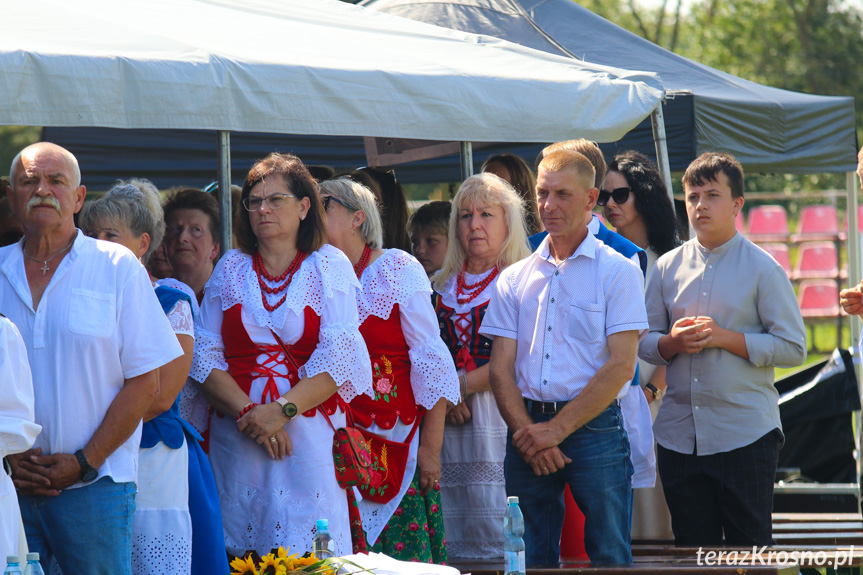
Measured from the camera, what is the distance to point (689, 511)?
4.54 meters

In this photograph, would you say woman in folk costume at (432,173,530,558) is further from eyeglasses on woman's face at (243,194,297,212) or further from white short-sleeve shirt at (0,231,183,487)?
white short-sleeve shirt at (0,231,183,487)

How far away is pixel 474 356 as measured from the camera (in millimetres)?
4531

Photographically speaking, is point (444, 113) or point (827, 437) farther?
point (827, 437)

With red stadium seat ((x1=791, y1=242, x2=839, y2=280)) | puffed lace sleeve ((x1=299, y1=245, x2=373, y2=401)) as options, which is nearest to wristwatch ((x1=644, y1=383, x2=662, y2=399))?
puffed lace sleeve ((x1=299, y1=245, x2=373, y2=401))

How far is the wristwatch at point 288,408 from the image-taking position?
11.8 feet

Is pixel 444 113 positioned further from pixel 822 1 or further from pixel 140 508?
pixel 822 1

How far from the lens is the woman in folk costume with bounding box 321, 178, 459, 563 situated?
4.11 meters

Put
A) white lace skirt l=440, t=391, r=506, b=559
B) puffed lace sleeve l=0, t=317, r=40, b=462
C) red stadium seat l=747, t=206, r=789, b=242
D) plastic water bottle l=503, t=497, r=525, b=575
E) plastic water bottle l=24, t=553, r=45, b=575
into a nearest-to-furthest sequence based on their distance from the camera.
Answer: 1. plastic water bottle l=24, t=553, r=45, b=575
2. puffed lace sleeve l=0, t=317, r=40, b=462
3. plastic water bottle l=503, t=497, r=525, b=575
4. white lace skirt l=440, t=391, r=506, b=559
5. red stadium seat l=747, t=206, r=789, b=242

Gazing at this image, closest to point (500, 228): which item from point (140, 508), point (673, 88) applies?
point (140, 508)

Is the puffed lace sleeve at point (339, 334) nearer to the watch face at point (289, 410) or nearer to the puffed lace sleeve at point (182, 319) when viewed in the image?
the watch face at point (289, 410)

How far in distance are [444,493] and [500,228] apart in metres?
1.14

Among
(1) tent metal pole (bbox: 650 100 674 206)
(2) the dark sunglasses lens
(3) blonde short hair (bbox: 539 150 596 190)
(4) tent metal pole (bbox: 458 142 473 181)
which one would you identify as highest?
(1) tent metal pole (bbox: 650 100 674 206)

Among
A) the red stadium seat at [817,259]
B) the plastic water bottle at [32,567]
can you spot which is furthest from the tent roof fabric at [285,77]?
the red stadium seat at [817,259]

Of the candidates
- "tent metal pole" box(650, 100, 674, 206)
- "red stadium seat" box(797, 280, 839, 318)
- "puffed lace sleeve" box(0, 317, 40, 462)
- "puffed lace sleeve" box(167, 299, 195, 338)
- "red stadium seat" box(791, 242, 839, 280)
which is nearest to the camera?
"puffed lace sleeve" box(0, 317, 40, 462)
